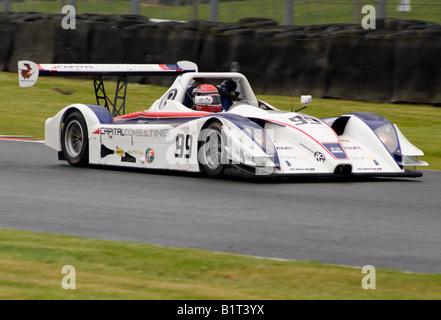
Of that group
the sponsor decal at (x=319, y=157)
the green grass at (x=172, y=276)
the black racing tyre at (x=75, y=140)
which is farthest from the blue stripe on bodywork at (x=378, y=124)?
the green grass at (x=172, y=276)

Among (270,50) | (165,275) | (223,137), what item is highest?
(270,50)

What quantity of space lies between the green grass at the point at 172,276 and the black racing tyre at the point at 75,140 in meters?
5.12

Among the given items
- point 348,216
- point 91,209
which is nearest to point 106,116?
point 91,209

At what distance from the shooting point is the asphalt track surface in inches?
253

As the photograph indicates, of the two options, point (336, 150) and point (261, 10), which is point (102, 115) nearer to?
point (336, 150)

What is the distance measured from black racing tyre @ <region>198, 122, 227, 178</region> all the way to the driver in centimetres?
102

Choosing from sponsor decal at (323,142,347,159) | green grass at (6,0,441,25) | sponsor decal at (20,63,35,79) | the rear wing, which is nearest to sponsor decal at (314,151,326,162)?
sponsor decal at (323,142,347,159)

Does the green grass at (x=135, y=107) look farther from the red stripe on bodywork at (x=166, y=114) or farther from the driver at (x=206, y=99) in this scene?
the red stripe on bodywork at (x=166, y=114)

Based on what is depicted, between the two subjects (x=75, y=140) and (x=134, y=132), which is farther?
(x=75, y=140)

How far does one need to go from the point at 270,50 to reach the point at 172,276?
13.4m

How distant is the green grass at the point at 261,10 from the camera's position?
78.5 feet

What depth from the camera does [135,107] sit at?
19.2 m

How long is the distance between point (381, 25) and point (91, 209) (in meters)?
12.1

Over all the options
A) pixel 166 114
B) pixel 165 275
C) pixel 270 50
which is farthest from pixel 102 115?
pixel 270 50
